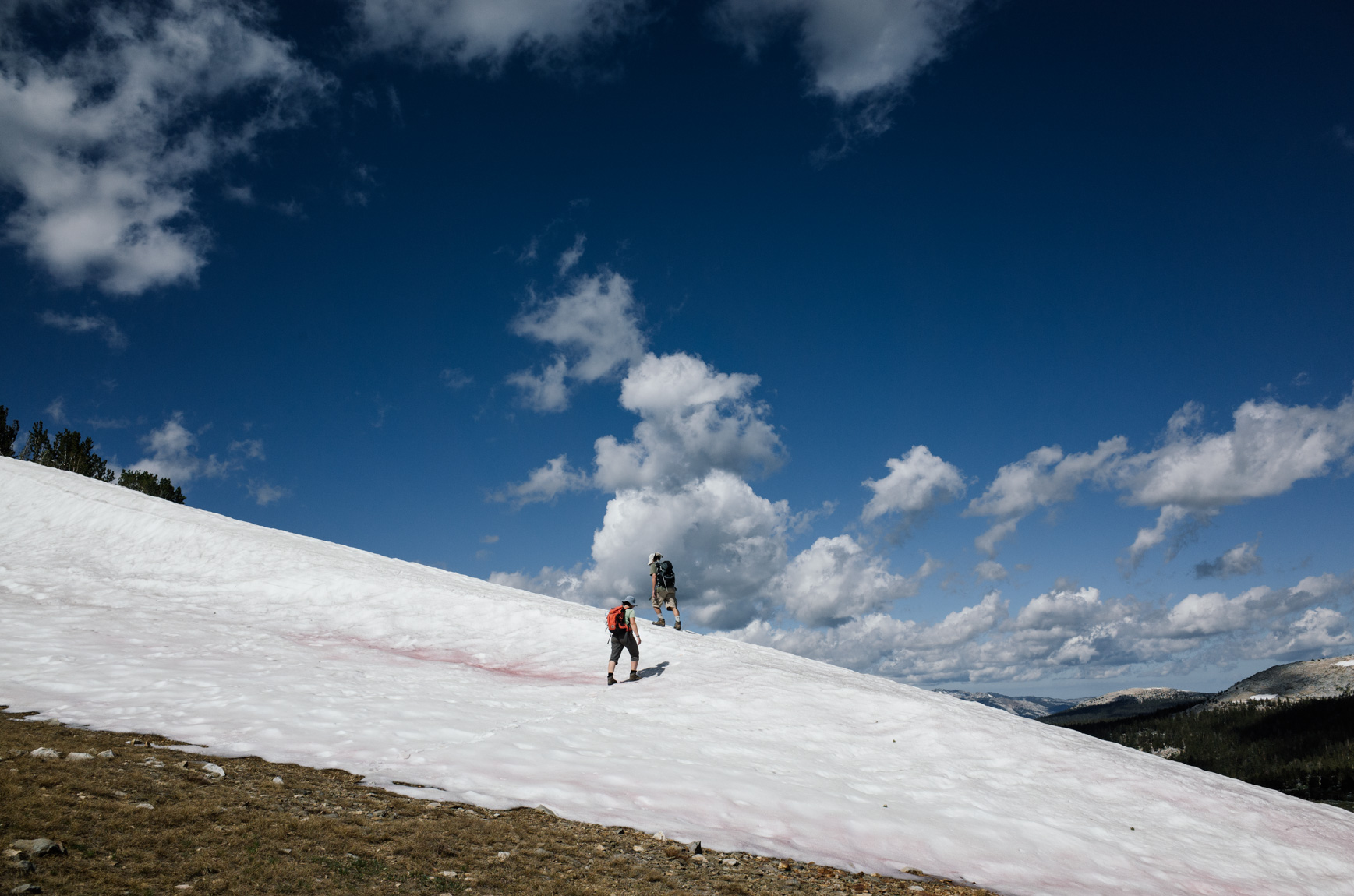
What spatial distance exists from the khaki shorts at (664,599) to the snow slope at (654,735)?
1995 millimetres

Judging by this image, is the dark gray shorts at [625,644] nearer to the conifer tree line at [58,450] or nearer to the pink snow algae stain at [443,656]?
the pink snow algae stain at [443,656]

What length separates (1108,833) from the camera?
1311 centimetres

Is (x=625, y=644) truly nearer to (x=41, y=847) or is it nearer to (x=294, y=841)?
(x=294, y=841)

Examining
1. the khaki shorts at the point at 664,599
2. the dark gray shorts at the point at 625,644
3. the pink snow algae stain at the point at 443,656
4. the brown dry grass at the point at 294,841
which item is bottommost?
the brown dry grass at the point at 294,841

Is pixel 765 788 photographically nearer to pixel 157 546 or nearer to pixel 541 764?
pixel 541 764

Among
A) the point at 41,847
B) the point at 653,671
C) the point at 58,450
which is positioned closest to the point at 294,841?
the point at 41,847

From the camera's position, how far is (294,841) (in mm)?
7625

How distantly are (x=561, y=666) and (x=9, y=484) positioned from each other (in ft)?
113

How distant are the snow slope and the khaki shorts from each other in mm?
1995

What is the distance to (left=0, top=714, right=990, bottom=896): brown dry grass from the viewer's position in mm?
6621

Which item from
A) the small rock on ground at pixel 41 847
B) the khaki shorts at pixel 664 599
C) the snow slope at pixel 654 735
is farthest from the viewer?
the khaki shorts at pixel 664 599

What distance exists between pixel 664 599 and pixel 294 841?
22.2 m

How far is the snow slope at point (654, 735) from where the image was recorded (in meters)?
11.4

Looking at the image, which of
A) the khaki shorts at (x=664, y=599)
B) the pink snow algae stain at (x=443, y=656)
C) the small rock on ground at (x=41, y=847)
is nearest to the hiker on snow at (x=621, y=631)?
the pink snow algae stain at (x=443, y=656)
